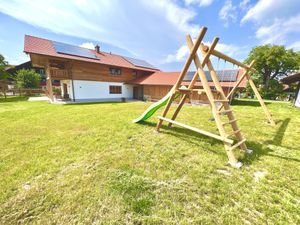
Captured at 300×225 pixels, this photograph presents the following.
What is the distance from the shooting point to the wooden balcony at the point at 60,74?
13461 millimetres

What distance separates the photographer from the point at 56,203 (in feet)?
6.51

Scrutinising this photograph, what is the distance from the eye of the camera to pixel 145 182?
2391 mm

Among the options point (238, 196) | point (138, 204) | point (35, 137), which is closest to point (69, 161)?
point (138, 204)

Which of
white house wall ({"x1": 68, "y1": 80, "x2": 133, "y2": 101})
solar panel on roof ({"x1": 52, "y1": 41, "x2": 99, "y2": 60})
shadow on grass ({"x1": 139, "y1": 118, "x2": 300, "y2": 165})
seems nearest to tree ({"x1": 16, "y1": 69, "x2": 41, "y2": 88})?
solar panel on roof ({"x1": 52, "y1": 41, "x2": 99, "y2": 60})

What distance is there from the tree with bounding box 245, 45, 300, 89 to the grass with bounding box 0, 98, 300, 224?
1030 inches

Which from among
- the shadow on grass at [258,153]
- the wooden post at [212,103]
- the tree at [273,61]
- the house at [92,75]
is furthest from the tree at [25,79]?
the tree at [273,61]

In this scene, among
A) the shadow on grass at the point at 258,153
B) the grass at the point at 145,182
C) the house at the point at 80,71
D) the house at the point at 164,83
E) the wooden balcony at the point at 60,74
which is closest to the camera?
the grass at the point at 145,182

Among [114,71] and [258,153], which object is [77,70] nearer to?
[114,71]

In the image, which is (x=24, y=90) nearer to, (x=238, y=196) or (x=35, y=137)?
(x=35, y=137)

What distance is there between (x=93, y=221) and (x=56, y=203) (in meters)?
0.67

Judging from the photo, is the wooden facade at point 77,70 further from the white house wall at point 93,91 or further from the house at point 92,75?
the white house wall at point 93,91

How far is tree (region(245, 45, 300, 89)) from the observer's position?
2264cm

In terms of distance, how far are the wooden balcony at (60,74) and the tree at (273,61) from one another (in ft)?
88.6

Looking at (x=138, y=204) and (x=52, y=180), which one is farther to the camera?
(x=52, y=180)
